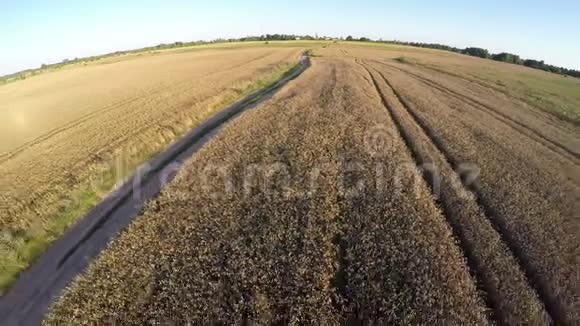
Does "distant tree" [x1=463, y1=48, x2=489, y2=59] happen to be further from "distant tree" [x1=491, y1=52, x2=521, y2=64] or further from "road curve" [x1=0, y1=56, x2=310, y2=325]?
"road curve" [x1=0, y1=56, x2=310, y2=325]

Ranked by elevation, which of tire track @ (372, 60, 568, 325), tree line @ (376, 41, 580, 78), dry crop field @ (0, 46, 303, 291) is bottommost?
tire track @ (372, 60, 568, 325)

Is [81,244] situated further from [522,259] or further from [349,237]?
[522,259]

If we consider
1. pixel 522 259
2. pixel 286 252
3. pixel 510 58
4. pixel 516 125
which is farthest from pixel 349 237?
pixel 510 58

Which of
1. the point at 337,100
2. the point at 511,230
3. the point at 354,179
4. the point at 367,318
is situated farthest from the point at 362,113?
the point at 367,318

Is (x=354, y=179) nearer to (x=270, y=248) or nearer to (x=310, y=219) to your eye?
(x=310, y=219)

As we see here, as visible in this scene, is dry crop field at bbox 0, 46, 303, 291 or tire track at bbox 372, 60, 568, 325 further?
dry crop field at bbox 0, 46, 303, 291

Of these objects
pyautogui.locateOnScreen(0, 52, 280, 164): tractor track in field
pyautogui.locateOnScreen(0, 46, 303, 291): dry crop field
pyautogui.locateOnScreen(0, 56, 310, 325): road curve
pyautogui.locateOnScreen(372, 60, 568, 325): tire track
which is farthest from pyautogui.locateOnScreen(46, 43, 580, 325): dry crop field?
pyautogui.locateOnScreen(0, 52, 280, 164): tractor track in field

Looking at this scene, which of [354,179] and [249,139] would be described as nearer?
[354,179]
